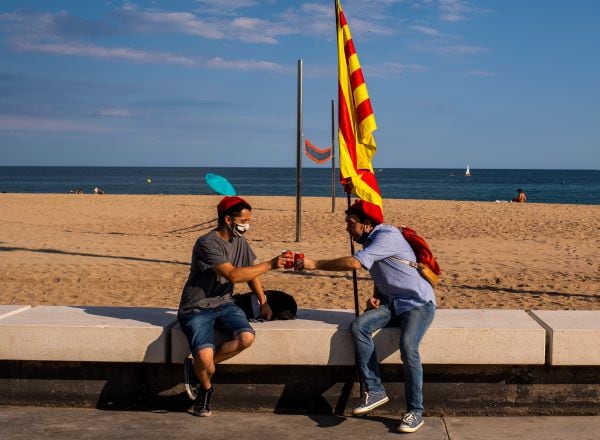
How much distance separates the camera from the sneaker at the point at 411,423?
14.4ft

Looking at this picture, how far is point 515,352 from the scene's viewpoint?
4.55 m

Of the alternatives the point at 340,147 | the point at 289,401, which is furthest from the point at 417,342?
the point at 340,147

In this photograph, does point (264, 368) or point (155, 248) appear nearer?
point (264, 368)

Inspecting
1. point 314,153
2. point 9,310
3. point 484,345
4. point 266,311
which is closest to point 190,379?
point 266,311

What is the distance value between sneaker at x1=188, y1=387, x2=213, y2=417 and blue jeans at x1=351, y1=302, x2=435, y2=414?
968 millimetres

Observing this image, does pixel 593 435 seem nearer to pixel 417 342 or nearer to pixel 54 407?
pixel 417 342

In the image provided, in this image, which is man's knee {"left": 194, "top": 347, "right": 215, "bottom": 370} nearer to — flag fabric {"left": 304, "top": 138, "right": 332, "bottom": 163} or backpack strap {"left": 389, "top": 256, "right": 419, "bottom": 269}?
backpack strap {"left": 389, "top": 256, "right": 419, "bottom": 269}

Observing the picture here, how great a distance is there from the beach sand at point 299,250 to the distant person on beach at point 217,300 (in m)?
4.00

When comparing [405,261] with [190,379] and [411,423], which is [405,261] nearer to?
[411,423]

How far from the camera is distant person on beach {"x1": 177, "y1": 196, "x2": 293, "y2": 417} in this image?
457 cm

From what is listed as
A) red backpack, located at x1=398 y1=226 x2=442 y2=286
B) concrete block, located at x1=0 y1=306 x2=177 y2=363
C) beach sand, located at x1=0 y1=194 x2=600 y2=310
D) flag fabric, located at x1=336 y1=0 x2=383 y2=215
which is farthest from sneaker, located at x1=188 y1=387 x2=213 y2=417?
beach sand, located at x1=0 y1=194 x2=600 y2=310

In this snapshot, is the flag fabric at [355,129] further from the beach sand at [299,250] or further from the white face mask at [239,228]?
the beach sand at [299,250]

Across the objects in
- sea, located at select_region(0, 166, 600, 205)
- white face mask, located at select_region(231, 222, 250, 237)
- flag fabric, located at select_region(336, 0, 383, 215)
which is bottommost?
sea, located at select_region(0, 166, 600, 205)

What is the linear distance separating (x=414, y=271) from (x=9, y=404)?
2735mm
